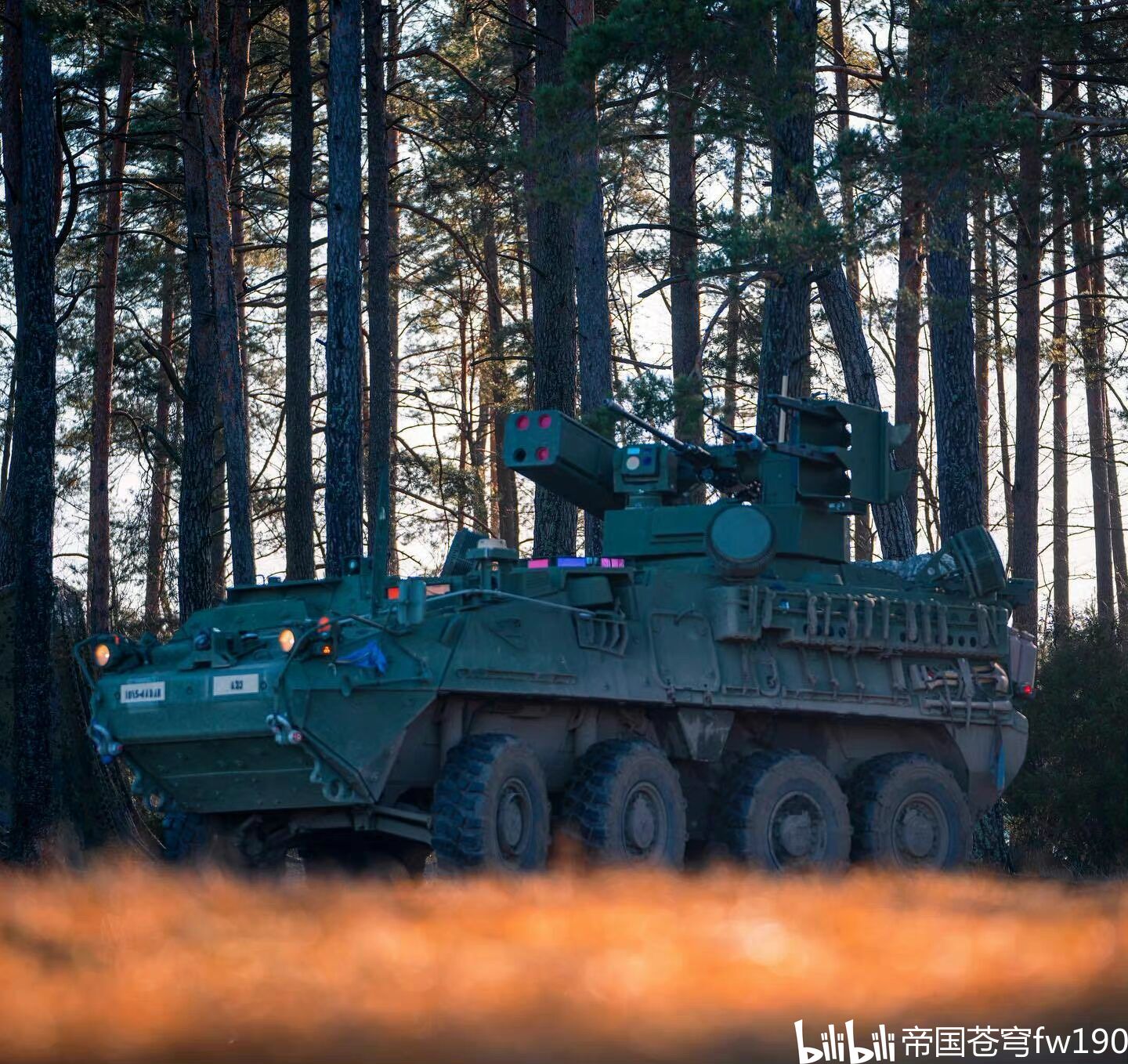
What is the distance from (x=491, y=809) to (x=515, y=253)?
24.2m

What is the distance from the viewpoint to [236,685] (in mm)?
10094

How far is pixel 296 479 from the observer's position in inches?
919

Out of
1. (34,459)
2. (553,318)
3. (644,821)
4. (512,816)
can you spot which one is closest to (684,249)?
(553,318)

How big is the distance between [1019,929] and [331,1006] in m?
4.36

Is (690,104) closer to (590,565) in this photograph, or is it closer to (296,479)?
(590,565)

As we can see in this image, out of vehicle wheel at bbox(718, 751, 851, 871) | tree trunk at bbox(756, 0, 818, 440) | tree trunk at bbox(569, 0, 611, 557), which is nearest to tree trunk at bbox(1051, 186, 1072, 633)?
tree trunk at bbox(569, 0, 611, 557)

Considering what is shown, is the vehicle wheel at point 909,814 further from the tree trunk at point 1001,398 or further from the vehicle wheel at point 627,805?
the tree trunk at point 1001,398

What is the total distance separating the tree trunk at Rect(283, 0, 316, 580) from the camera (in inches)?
906

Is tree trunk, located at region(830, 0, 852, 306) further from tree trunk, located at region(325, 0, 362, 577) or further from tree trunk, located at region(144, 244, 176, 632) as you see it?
tree trunk, located at region(144, 244, 176, 632)

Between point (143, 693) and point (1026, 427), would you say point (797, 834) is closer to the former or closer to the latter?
point (143, 693)

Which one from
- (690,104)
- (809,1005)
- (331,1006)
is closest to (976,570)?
(690,104)

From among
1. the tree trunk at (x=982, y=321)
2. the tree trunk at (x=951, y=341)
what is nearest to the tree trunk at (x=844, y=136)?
the tree trunk at (x=951, y=341)

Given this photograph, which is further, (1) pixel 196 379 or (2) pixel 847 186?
(1) pixel 196 379

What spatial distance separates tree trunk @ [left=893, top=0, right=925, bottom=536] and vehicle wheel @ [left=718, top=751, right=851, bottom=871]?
20.0ft
